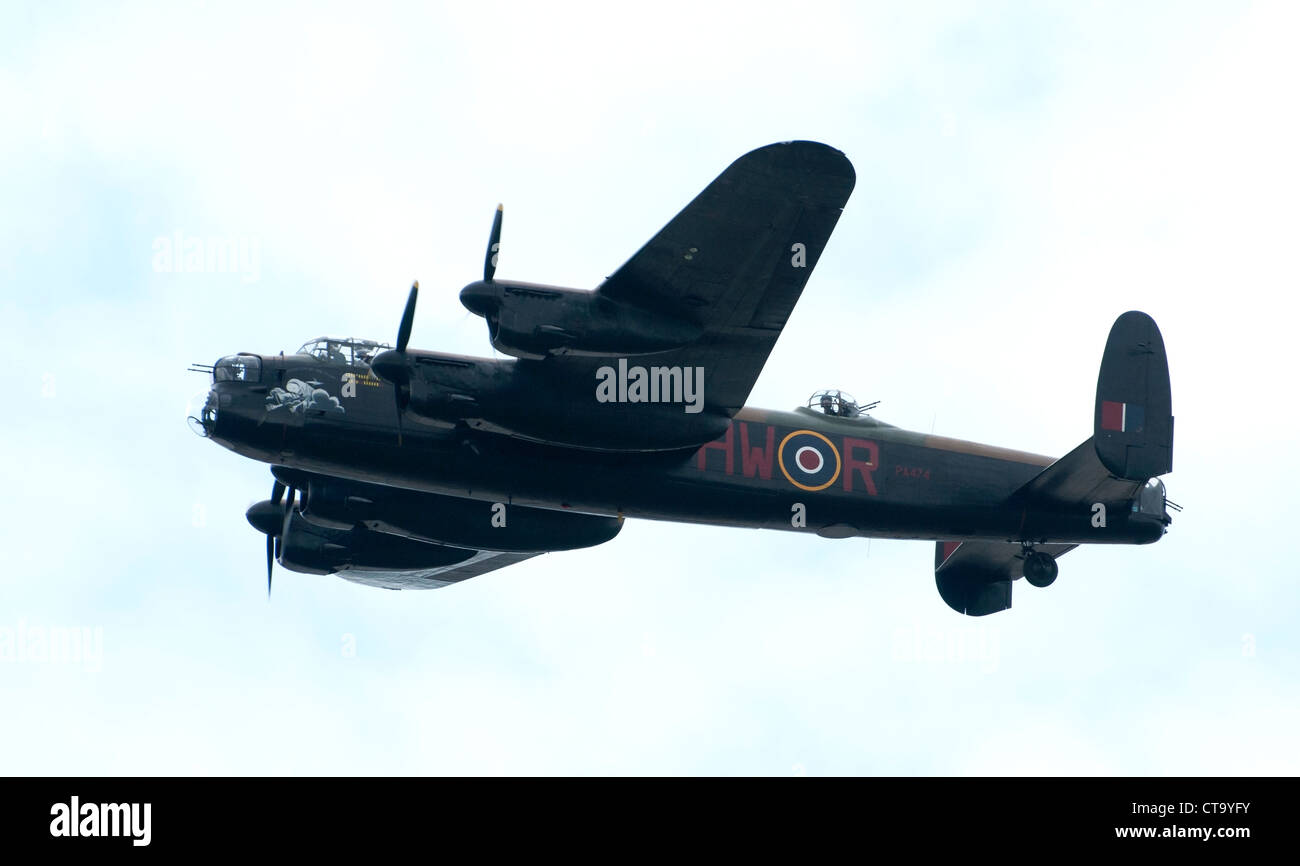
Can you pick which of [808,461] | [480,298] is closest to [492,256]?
[480,298]

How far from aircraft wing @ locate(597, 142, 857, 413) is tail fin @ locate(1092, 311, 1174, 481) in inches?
228

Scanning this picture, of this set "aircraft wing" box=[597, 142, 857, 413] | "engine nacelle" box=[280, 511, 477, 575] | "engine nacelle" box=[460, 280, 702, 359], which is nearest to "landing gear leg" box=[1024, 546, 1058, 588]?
"aircraft wing" box=[597, 142, 857, 413]

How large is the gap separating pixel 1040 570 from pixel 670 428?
724cm

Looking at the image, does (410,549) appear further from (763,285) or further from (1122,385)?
(1122,385)

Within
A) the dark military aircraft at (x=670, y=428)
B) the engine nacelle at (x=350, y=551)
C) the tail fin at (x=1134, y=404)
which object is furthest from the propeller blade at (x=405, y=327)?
the tail fin at (x=1134, y=404)

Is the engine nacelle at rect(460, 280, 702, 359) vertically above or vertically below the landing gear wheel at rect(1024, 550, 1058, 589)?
above

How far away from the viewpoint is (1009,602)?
32250mm

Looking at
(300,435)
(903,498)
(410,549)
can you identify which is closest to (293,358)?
(300,435)

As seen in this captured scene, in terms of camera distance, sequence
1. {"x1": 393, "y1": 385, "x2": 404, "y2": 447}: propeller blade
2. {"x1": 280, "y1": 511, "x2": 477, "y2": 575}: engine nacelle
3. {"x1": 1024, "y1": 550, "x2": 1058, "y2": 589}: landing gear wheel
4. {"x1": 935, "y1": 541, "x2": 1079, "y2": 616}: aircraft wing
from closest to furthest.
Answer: {"x1": 393, "y1": 385, "x2": 404, "y2": 447}: propeller blade
{"x1": 1024, "y1": 550, "x2": 1058, "y2": 589}: landing gear wheel
{"x1": 280, "y1": 511, "x2": 477, "y2": 575}: engine nacelle
{"x1": 935, "y1": 541, "x2": 1079, "y2": 616}: aircraft wing

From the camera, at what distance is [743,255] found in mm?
25672

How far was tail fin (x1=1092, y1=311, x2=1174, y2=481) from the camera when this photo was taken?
2797 cm

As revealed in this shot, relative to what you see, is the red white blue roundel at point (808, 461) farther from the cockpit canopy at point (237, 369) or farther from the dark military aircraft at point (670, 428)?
the cockpit canopy at point (237, 369)

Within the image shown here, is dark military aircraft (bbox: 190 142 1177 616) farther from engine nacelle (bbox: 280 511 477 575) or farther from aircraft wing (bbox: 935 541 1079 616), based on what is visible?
aircraft wing (bbox: 935 541 1079 616)

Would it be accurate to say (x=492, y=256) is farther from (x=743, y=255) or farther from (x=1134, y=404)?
(x=1134, y=404)
